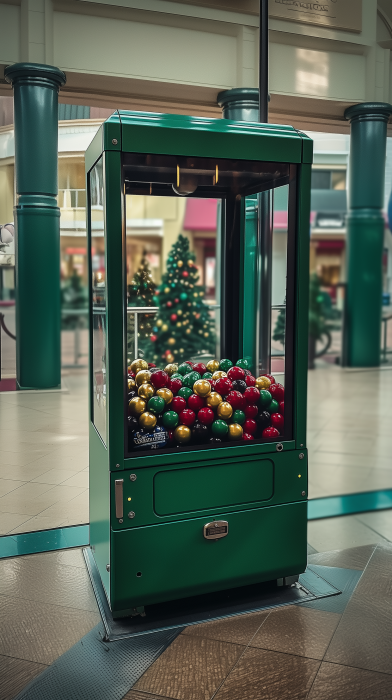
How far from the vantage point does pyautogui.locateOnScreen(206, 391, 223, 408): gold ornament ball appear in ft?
7.66

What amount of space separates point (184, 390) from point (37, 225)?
1244 mm

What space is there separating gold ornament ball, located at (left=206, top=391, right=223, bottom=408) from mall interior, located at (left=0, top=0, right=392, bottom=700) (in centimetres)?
2

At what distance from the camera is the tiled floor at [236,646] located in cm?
184

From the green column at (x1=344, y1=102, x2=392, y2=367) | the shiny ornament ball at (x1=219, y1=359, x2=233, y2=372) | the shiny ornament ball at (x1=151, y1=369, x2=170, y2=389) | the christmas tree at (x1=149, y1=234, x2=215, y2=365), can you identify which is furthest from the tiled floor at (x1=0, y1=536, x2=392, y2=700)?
the christmas tree at (x1=149, y1=234, x2=215, y2=365)

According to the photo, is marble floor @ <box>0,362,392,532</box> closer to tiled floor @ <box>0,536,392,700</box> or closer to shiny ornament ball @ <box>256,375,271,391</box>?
tiled floor @ <box>0,536,392,700</box>

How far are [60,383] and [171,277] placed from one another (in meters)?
4.59

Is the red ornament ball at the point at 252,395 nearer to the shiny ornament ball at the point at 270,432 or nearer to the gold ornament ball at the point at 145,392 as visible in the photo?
the shiny ornament ball at the point at 270,432

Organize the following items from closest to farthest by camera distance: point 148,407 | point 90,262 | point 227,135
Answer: point 227,135 < point 148,407 < point 90,262

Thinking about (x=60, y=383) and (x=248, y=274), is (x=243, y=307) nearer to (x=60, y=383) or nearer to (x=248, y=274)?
(x=248, y=274)

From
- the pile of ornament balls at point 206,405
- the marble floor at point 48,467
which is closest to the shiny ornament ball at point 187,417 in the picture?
the pile of ornament balls at point 206,405

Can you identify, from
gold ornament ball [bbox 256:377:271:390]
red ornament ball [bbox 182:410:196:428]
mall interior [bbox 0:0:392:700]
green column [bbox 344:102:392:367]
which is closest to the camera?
mall interior [bbox 0:0:392:700]

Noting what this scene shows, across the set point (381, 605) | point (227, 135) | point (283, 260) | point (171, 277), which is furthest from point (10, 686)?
point (171, 277)

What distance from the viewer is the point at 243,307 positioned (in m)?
2.83

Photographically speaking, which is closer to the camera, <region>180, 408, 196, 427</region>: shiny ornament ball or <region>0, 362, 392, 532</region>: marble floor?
<region>180, 408, 196, 427</region>: shiny ornament ball
